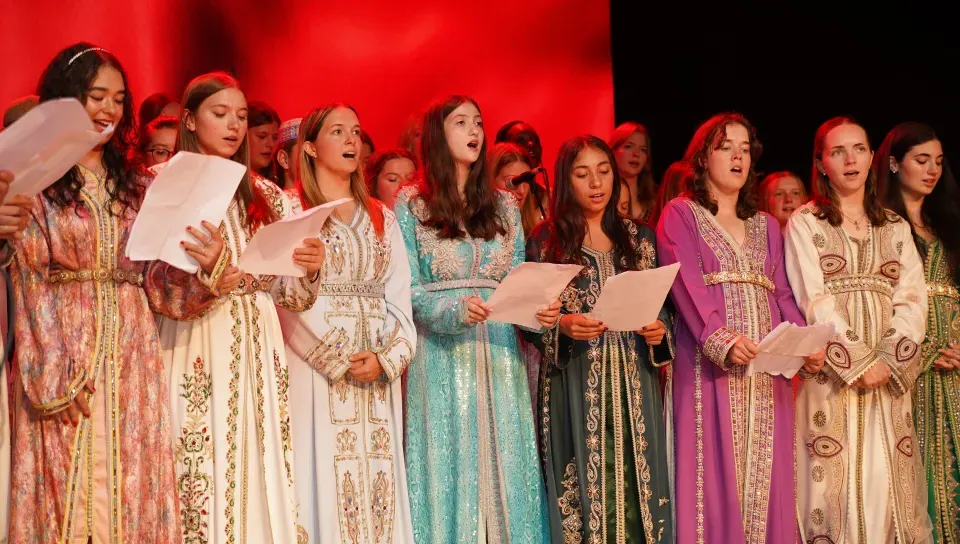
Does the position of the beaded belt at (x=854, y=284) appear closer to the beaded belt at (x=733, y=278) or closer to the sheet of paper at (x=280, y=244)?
the beaded belt at (x=733, y=278)

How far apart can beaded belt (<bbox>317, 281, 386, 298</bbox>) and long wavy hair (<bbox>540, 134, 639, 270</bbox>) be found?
0.71 metres

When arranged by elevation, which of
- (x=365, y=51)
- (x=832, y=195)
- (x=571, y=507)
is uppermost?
(x=365, y=51)

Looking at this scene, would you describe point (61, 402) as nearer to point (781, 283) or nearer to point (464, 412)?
point (464, 412)

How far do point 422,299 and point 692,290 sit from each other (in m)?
0.96

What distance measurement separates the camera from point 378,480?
373cm

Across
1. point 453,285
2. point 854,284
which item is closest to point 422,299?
point 453,285

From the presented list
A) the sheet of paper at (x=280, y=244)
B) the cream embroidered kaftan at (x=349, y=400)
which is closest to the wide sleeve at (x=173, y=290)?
the sheet of paper at (x=280, y=244)

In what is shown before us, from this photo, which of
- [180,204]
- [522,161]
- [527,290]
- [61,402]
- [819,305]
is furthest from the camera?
[522,161]

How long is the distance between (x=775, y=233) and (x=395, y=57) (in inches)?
88.5

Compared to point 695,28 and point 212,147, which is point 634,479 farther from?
point 695,28

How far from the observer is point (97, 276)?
10.3 feet

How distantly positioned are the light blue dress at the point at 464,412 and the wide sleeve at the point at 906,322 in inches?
54.6

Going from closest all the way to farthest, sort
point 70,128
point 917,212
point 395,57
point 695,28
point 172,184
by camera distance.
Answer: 1. point 70,128
2. point 172,184
3. point 917,212
4. point 395,57
5. point 695,28

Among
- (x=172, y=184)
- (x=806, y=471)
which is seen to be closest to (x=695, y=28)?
(x=806, y=471)
